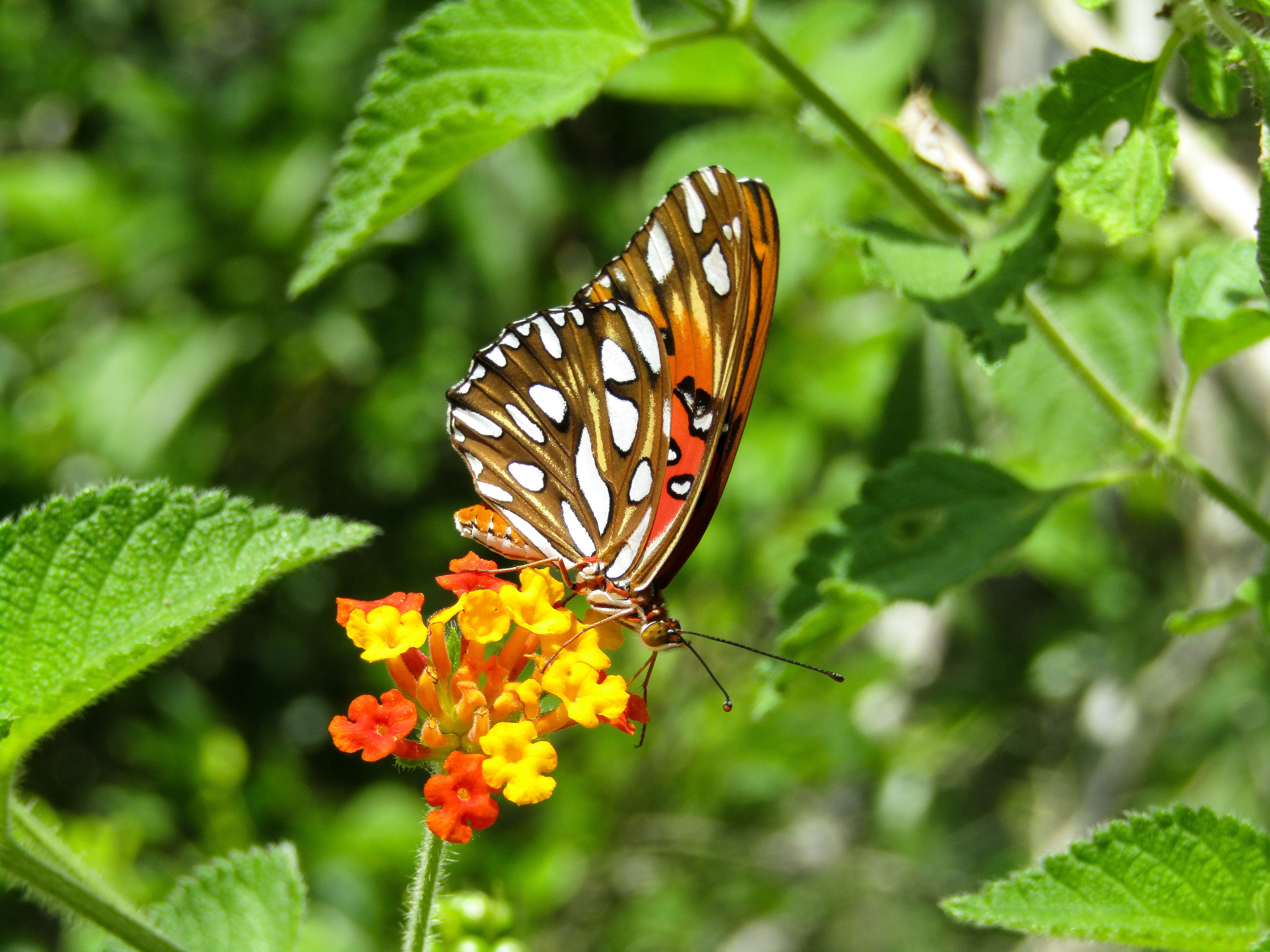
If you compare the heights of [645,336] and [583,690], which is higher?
[645,336]

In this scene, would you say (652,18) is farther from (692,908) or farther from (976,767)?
(976,767)

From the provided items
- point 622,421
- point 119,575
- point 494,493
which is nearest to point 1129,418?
point 622,421

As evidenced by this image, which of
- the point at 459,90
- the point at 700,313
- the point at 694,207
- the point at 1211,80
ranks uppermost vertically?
the point at 459,90

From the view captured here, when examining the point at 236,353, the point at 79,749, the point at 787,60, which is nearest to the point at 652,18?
the point at 787,60

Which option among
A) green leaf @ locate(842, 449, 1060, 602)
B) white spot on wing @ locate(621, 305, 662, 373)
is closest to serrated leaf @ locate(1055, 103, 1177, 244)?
green leaf @ locate(842, 449, 1060, 602)

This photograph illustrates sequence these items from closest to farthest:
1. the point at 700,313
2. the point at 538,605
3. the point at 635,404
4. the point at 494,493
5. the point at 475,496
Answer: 1. the point at 538,605
2. the point at 700,313
3. the point at 635,404
4. the point at 494,493
5. the point at 475,496

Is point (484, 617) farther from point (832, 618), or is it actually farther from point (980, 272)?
point (980, 272)

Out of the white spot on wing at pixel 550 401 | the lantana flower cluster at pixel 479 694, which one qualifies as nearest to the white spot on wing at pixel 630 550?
the white spot on wing at pixel 550 401
